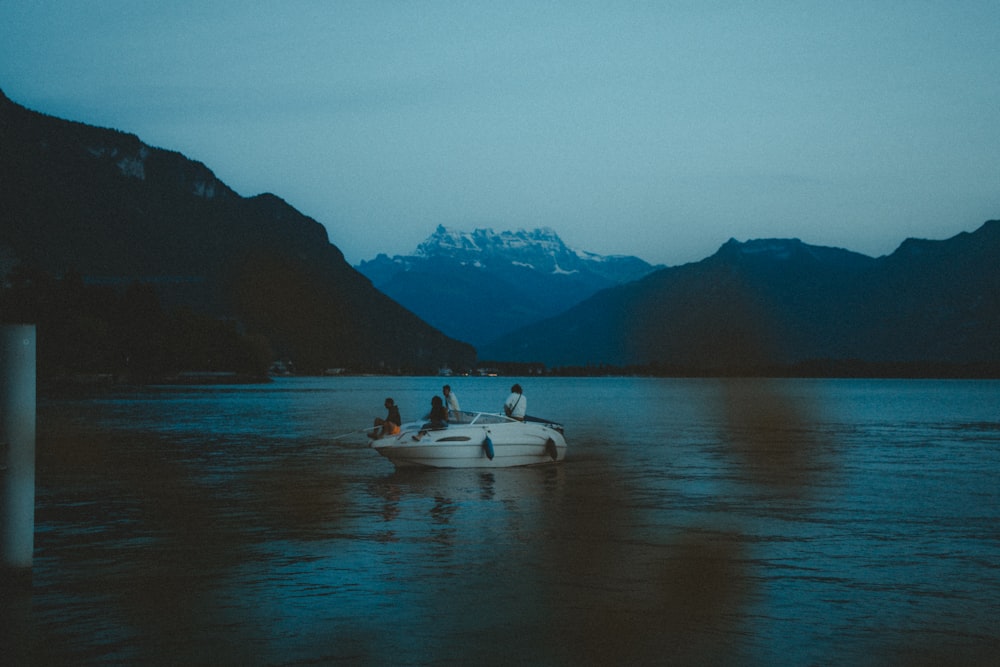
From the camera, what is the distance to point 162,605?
14602 mm

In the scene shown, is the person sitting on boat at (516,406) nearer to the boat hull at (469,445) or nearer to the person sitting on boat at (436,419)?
the boat hull at (469,445)

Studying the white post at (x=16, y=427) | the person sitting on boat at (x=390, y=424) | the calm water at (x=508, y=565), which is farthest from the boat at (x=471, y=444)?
the white post at (x=16, y=427)

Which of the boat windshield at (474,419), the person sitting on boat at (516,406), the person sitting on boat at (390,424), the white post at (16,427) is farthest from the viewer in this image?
the person sitting on boat at (516,406)

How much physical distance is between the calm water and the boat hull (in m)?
0.52

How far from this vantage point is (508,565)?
1820 centimetres

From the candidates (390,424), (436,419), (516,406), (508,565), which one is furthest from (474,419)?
(508,565)

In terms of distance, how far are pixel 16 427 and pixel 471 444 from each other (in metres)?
22.9

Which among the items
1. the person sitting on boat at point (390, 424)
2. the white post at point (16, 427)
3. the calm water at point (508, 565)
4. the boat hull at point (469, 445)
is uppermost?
the white post at point (16, 427)

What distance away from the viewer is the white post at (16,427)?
42.7 feet

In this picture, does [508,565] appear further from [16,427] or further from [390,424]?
[390,424]

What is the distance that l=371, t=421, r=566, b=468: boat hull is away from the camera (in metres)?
34.7

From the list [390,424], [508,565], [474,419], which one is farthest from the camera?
[474,419]

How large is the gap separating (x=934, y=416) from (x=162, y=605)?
92394 millimetres

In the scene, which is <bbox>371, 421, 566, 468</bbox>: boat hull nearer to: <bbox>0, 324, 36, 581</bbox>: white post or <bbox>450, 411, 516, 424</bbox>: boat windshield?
<bbox>450, 411, 516, 424</bbox>: boat windshield
